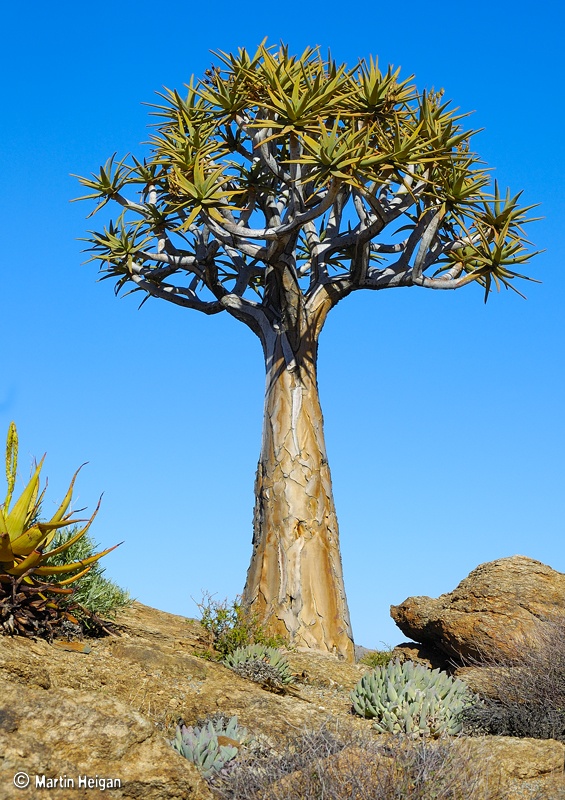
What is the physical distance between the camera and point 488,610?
39.2ft

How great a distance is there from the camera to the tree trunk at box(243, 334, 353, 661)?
1268 cm

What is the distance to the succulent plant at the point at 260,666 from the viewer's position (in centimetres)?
909

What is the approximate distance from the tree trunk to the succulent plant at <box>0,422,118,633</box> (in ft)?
15.7

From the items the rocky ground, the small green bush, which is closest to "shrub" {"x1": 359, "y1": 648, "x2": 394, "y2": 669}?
the rocky ground

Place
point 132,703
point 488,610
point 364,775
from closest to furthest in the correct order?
point 364,775 → point 132,703 → point 488,610

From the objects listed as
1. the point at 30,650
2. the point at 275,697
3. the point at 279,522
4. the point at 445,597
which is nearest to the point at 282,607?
the point at 279,522

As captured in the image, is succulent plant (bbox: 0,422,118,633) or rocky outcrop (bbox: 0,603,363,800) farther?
succulent plant (bbox: 0,422,118,633)

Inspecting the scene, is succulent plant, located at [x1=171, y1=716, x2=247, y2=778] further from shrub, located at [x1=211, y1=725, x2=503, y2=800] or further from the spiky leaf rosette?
the spiky leaf rosette

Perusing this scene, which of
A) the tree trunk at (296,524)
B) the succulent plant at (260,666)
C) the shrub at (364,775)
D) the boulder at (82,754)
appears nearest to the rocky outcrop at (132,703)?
the boulder at (82,754)

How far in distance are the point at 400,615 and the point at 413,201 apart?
6.25 metres

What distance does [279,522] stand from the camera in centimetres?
1301

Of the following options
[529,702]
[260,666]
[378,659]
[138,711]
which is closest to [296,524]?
[378,659]

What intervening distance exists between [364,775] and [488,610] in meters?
7.79

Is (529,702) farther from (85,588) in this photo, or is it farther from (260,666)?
(85,588)
